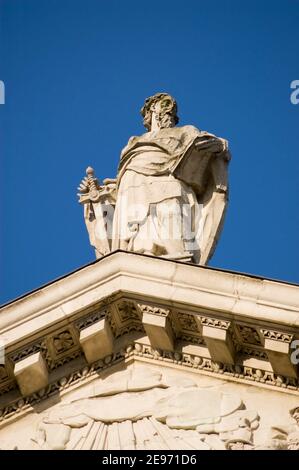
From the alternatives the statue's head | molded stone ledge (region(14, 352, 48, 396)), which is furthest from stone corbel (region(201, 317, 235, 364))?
the statue's head

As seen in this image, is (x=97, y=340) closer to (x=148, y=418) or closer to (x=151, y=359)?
(x=151, y=359)

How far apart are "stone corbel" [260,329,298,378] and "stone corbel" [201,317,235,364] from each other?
387 mm

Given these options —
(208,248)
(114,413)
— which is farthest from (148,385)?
(208,248)

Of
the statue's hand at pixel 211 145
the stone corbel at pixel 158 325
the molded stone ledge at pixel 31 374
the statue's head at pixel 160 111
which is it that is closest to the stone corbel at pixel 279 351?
the stone corbel at pixel 158 325

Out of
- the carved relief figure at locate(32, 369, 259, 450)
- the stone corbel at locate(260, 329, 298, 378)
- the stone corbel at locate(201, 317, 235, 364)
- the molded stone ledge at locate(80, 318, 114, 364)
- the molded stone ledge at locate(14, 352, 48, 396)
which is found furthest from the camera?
the molded stone ledge at locate(80, 318, 114, 364)

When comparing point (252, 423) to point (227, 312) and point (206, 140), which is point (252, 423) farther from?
point (206, 140)

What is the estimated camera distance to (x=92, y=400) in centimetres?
2141

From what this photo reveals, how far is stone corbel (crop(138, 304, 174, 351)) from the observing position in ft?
70.9

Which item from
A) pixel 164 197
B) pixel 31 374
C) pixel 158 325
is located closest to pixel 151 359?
pixel 158 325

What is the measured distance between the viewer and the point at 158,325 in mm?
21578

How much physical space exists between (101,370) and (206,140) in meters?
3.20

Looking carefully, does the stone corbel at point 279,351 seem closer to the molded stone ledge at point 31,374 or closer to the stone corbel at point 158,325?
the stone corbel at point 158,325

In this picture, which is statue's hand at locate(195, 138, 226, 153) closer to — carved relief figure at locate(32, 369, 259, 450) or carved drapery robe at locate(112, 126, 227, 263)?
carved drapery robe at locate(112, 126, 227, 263)

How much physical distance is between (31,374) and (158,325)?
53.6 inches
